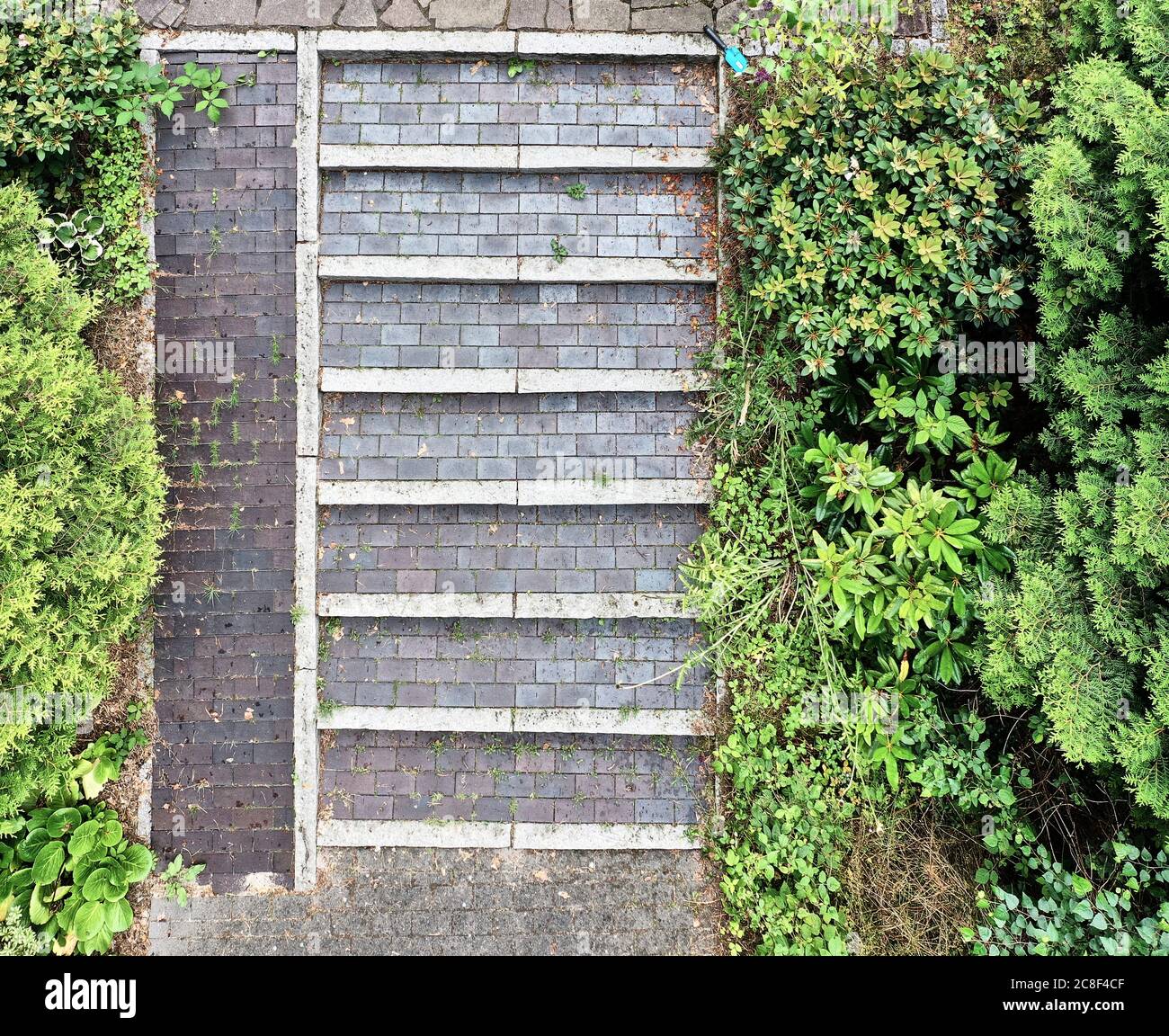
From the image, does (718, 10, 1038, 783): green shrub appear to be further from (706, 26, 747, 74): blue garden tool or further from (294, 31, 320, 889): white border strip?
(294, 31, 320, 889): white border strip

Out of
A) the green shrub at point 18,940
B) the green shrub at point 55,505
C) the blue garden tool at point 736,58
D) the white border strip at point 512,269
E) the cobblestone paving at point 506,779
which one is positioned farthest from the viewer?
the cobblestone paving at point 506,779

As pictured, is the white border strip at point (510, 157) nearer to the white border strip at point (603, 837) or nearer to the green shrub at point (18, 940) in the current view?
the white border strip at point (603, 837)

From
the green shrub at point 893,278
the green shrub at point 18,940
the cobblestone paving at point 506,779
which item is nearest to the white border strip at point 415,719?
the cobblestone paving at point 506,779

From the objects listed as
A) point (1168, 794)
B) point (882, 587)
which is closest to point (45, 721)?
point (882, 587)

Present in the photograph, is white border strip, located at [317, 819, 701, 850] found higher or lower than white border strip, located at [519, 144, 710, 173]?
lower

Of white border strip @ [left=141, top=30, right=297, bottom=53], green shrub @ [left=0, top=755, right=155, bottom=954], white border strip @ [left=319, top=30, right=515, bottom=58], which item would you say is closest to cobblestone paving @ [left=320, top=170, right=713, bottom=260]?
white border strip @ [left=319, top=30, right=515, bottom=58]
